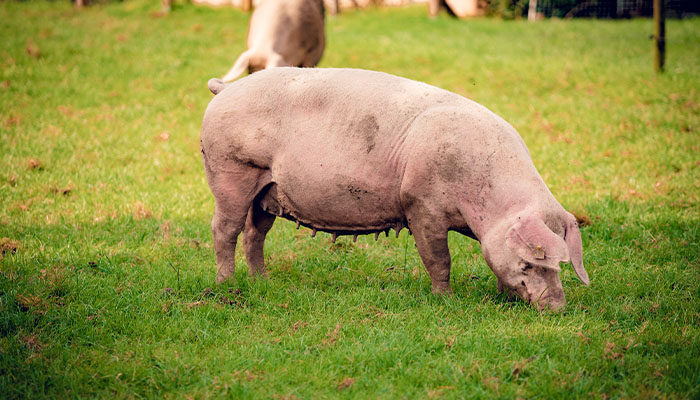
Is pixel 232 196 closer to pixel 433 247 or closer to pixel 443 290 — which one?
pixel 433 247

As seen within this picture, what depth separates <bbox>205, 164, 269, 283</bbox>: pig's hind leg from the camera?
4.86 m

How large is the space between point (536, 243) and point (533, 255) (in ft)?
0.26

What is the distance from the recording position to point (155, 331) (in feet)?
14.3

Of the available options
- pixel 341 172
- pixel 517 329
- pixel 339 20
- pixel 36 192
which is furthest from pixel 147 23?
pixel 517 329

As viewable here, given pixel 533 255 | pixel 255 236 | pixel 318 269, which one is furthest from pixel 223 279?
A: pixel 533 255

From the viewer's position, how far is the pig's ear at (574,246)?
4262 millimetres

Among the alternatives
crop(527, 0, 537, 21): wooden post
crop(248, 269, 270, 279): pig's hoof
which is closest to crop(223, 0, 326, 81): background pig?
crop(248, 269, 270, 279): pig's hoof

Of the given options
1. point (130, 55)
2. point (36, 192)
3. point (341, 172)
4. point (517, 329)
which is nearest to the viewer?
point (517, 329)

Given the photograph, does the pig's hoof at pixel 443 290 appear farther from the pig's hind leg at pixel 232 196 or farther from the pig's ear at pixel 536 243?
the pig's hind leg at pixel 232 196

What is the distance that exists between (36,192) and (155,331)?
389 cm

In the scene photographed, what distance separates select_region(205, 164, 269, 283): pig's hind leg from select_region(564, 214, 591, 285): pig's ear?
7.23ft

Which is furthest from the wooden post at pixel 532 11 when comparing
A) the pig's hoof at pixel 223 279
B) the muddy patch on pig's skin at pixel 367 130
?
the pig's hoof at pixel 223 279

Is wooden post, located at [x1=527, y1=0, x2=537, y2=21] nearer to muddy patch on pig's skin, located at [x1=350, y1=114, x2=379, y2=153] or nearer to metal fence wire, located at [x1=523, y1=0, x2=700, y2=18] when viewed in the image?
metal fence wire, located at [x1=523, y1=0, x2=700, y2=18]

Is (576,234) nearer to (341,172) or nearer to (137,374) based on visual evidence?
(341,172)
